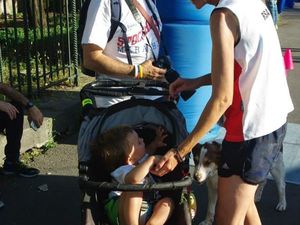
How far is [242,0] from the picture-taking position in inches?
93.0

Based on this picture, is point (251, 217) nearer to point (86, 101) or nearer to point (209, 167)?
point (209, 167)

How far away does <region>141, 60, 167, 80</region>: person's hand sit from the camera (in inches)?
123

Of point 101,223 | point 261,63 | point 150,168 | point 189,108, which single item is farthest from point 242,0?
point 189,108

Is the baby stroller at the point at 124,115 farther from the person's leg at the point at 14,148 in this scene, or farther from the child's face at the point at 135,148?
the person's leg at the point at 14,148

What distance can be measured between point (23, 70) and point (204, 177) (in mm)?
4457

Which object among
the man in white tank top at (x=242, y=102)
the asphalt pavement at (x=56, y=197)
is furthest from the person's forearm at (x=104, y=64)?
the asphalt pavement at (x=56, y=197)

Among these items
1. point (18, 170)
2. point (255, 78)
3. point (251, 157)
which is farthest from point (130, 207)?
point (18, 170)

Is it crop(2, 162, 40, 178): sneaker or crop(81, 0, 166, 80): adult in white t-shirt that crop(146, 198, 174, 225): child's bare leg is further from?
crop(2, 162, 40, 178): sneaker

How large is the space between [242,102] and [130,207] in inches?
31.9

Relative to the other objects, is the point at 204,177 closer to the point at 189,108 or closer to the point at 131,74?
the point at 131,74

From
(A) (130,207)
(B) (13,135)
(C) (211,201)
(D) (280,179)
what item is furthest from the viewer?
(B) (13,135)

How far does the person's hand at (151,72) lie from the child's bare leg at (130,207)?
2.49ft

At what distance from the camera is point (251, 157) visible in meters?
2.50

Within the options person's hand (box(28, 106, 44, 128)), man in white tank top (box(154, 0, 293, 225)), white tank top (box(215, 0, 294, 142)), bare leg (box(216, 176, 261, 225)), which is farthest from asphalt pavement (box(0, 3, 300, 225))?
white tank top (box(215, 0, 294, 142))
